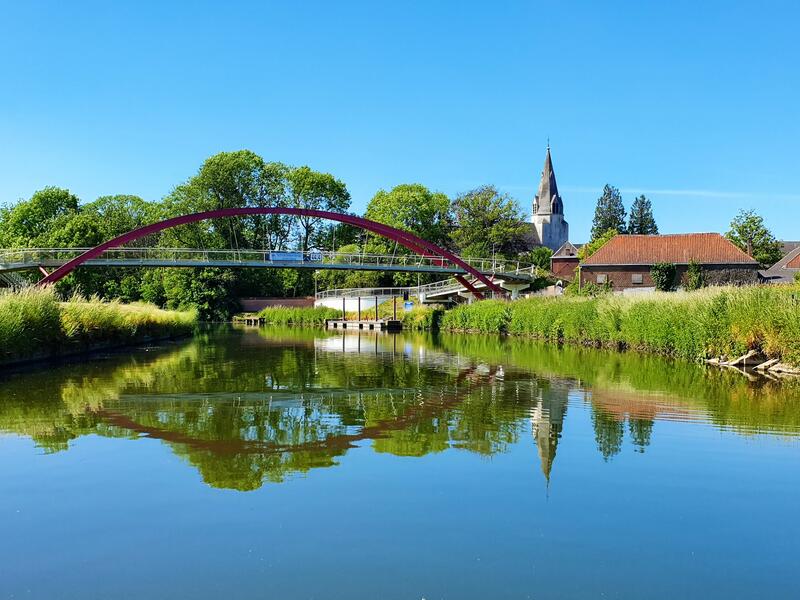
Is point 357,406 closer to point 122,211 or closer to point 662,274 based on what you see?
point 662,274

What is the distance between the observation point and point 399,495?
6.13m

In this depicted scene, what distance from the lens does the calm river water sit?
4477mm

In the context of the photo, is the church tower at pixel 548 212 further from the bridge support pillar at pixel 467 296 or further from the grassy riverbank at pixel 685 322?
the grassy riverbank at pixel 685 322

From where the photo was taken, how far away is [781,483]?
21.6 feet

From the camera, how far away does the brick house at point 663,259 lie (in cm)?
3925

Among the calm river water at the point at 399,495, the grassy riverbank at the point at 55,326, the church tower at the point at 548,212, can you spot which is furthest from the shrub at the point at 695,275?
the church tower at the point at 548,212

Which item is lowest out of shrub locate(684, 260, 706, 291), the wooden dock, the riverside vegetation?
the wooden dock

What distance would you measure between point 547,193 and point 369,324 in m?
62.7

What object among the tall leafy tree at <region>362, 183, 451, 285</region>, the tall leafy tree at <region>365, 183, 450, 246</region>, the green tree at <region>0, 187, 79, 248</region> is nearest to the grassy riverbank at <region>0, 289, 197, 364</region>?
the green tree at <region>0, 187, 79, 248</region>

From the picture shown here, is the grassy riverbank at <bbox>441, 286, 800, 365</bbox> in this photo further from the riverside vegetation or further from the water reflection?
the water reflection

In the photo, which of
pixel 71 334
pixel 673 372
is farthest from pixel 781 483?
pixel 71 334

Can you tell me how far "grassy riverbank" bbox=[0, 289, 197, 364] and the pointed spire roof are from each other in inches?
3196

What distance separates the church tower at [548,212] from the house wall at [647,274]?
5913cm

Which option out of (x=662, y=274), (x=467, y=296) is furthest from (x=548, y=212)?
(x=662, y=274)
